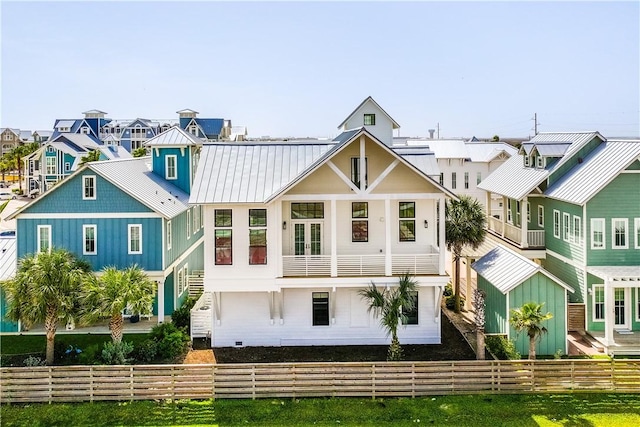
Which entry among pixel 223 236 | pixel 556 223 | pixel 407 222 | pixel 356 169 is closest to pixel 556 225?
pixel 556 223

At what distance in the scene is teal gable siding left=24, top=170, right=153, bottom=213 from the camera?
23781 mm

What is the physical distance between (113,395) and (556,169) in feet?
72.8

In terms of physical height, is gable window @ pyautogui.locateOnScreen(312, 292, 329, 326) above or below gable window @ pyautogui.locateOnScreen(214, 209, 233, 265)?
below

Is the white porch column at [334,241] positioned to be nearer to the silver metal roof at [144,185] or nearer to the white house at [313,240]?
the white house at [313,240]

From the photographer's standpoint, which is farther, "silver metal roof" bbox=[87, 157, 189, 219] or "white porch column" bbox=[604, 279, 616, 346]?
"silver metal roof" bbox=[87, 157, 189, 219]

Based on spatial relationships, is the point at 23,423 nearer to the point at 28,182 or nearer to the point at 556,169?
the point at 556,169

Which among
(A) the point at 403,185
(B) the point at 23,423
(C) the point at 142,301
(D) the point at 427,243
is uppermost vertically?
(A) the point at 403,185

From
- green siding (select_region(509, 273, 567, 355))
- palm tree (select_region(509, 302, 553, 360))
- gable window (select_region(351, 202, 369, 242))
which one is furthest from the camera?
gable window (select_region(351, 202, 369, 242))

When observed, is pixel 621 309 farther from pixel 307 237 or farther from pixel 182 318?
pixel 182 318

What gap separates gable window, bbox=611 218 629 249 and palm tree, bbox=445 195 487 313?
18.2ft

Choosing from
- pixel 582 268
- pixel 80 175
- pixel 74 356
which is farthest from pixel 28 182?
pixel 582 268

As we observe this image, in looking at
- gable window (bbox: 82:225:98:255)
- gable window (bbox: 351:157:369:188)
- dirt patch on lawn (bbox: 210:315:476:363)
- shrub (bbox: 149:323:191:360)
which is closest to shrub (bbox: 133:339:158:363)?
shrub (bbox: 149:323:191:360)

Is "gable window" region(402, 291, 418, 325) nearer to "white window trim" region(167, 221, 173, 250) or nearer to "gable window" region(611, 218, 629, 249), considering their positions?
"gable window" region(611, 218, 629, 249)

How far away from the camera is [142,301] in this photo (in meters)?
19.4
